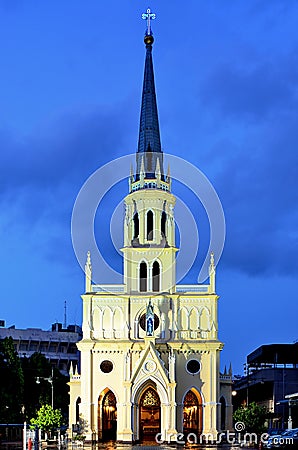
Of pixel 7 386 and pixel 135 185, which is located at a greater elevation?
pixel 135 185

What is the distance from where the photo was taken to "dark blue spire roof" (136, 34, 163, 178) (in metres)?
75.6

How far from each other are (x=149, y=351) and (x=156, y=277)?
8607mm

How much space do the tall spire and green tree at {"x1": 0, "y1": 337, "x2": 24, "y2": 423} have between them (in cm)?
2315

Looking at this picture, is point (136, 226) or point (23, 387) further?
point (23, 387)

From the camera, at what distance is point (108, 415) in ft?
223

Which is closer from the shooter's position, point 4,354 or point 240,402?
point 4,354

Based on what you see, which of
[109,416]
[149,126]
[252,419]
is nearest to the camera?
[252,419]

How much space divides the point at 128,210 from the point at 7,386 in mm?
21508

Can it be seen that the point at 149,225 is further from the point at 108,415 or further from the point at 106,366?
the point at 108,415

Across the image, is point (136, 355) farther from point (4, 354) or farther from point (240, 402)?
point (240, 402)

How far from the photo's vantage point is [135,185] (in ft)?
245

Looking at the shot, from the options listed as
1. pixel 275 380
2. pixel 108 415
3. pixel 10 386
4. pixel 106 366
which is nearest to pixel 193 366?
pixel 106 366

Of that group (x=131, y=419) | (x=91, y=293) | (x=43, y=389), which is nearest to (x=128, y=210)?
(x=91, y=293)

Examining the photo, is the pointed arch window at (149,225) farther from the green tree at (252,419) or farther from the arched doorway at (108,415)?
the green tree at (252,419)
